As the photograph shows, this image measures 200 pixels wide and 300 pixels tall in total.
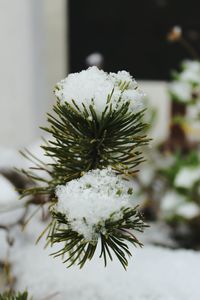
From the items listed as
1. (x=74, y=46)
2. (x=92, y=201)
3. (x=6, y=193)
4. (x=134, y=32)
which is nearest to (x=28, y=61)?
(x=74, y=46)

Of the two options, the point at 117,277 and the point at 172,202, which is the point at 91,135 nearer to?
the point at 117,277

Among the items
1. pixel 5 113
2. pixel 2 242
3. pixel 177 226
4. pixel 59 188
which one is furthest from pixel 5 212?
pixel 5 113

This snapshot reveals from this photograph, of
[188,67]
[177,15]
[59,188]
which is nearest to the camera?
[59,188]

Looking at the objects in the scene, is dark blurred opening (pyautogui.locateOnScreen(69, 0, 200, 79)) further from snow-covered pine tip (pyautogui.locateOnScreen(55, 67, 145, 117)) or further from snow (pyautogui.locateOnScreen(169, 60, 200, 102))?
snow-covered pine tip (pyautogui.locateOnScreen(55, 67, 145, 117))

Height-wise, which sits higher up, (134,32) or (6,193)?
A: (134,32)

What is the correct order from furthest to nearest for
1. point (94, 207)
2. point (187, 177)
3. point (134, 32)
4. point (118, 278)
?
point (134, 32), point (187, 177), point (118, 278), point (94, 207)

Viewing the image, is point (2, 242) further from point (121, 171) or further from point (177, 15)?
point (177, 15)

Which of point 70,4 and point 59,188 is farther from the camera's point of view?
point 70,4

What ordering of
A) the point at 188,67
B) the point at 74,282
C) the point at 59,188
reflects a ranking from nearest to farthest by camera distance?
the point at 59,188, the point at 74,282, the point at 188,67
